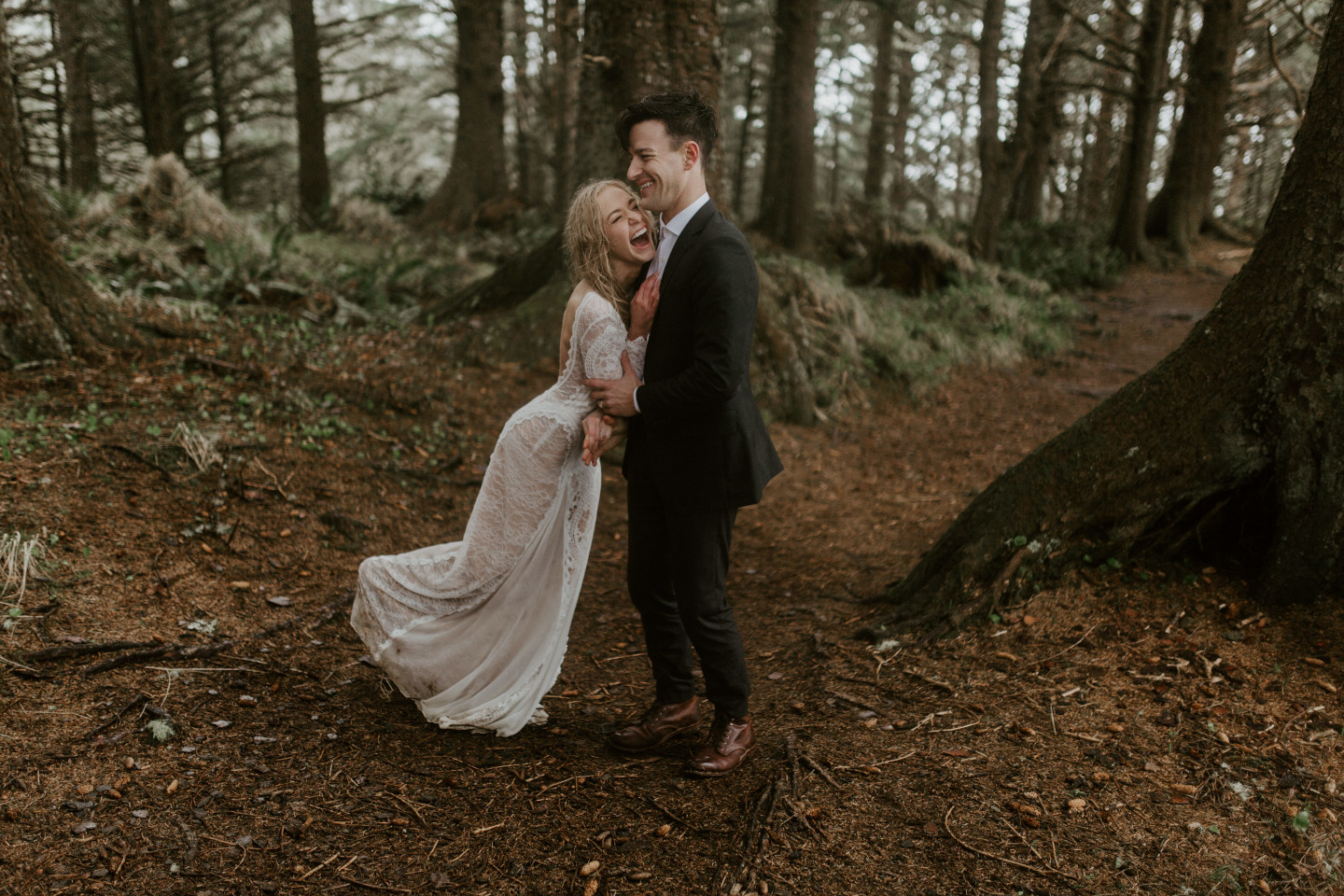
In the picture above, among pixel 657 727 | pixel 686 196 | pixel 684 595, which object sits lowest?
pixel 657 727

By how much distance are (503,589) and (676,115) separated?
2000 millimetres

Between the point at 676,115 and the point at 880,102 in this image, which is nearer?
the point at 676,115

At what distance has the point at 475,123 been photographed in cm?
1440

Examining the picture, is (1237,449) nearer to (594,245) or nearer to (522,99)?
(594,245)

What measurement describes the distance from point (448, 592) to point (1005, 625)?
8.39 feet

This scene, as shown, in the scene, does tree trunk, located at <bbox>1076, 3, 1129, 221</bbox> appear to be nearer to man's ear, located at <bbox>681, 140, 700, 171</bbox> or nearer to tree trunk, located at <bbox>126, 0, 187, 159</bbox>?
tree trunk, located at <bbox>126, 0, 187, 159</bbox>

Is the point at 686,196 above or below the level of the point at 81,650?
above

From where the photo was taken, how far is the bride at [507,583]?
328 centimetres

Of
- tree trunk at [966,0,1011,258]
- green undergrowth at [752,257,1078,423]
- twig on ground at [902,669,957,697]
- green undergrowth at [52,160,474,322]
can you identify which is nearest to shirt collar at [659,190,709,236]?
twig on ground at [902,669,957,697]

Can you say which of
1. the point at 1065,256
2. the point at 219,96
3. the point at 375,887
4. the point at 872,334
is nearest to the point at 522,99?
the point at 219,96

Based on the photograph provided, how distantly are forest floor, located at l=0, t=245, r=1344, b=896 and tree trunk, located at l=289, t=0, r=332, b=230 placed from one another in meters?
9.90

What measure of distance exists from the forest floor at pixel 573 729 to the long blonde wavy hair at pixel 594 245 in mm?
1885

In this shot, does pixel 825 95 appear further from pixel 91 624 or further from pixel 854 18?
pixel 91 624

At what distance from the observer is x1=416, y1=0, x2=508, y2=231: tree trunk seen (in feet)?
46.1
